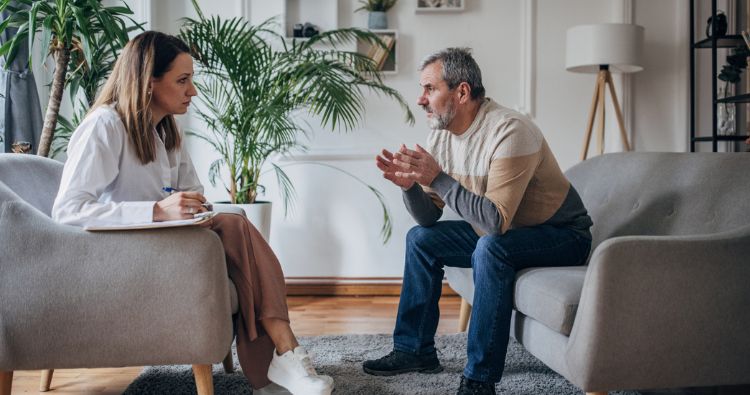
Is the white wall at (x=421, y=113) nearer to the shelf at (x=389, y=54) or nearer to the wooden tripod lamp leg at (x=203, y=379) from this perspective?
the shelf at (x=389, y=54)

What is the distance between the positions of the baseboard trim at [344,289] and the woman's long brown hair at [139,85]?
1.90 metres

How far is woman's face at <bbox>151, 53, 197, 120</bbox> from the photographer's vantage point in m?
1.85

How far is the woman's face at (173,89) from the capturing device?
6.06 feet

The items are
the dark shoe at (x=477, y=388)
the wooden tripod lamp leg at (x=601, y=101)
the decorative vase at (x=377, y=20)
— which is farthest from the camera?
the decorative vase at (x=377, y=20)

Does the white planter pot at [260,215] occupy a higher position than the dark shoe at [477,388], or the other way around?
the white planter pot at [260,215]

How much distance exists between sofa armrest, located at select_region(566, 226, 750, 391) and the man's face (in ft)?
2.50

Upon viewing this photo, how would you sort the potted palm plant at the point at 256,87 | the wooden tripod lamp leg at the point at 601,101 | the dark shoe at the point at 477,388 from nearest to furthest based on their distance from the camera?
the dark shoe at the point at 477,388, the potted palm plant at the point at 256,87, the wooden tripod lamp leg at the point at 601,101

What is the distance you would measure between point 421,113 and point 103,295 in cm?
235

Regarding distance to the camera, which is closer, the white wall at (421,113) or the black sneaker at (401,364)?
the black sneaker at (401,364)

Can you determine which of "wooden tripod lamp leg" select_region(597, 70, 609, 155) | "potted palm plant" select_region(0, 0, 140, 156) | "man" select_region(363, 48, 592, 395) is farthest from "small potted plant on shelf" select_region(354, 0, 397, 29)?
"man" select_region(363, 48, 592, 395)

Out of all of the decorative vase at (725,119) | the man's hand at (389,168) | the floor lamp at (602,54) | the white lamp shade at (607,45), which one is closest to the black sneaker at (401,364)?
the man's hand at (389,168)

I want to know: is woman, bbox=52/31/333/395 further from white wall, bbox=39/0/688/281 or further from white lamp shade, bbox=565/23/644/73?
white lamp shade, bbox=565/23/644/73

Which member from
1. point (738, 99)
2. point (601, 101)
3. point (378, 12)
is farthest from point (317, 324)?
point (738, 99)

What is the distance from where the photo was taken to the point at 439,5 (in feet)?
11.7
